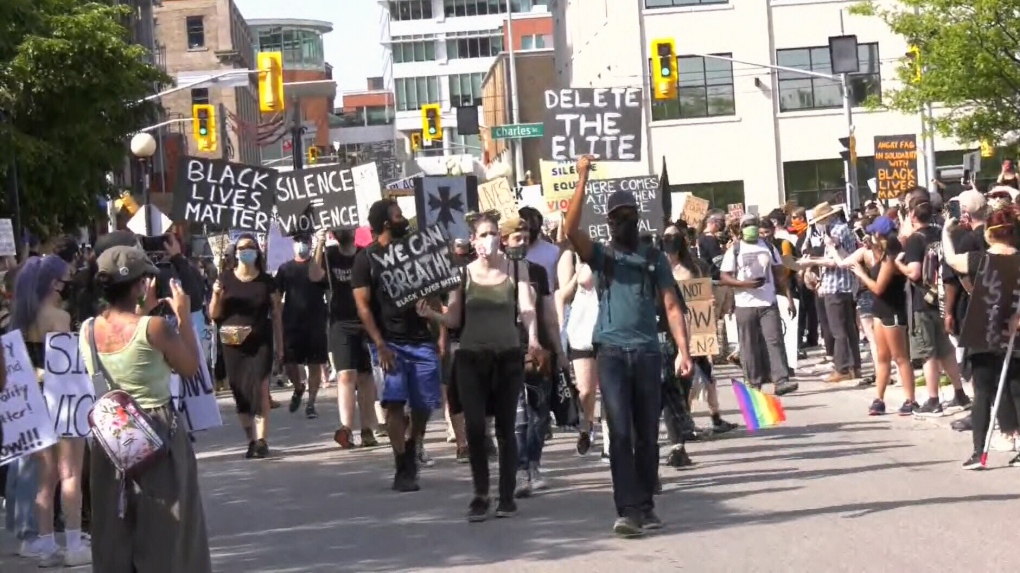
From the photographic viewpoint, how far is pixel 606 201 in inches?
642

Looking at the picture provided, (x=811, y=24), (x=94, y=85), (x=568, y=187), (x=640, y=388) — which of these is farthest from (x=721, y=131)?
(x=640, y=388)

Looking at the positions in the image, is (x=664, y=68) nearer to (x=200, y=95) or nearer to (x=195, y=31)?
(x=200, y=95)

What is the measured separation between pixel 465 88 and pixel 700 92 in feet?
314

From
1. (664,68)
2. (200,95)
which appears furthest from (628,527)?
(200,95)

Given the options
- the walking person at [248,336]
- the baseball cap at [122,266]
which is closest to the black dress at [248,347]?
the walking person at [248,336]

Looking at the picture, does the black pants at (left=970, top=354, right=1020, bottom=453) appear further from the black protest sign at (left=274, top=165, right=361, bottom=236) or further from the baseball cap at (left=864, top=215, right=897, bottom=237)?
the black protest sign at (left=274, top=165, right=361, bottom=236)

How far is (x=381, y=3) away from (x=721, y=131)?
3977 inches

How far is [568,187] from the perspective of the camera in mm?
21984

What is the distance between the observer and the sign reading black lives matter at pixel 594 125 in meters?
17.6

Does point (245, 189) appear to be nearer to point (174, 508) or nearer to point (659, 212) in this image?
point (659, 212)

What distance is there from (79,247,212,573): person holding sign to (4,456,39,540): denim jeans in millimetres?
3721

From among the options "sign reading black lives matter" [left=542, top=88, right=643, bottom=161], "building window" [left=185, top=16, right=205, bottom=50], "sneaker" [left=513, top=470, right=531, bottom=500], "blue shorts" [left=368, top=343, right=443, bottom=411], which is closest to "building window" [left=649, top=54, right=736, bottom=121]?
"sign reading black lives matter" [left=542, top=88, right=643, bottom=161]

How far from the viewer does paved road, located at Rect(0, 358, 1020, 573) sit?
9633mm

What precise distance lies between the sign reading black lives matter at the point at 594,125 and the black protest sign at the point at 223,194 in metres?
3.00
